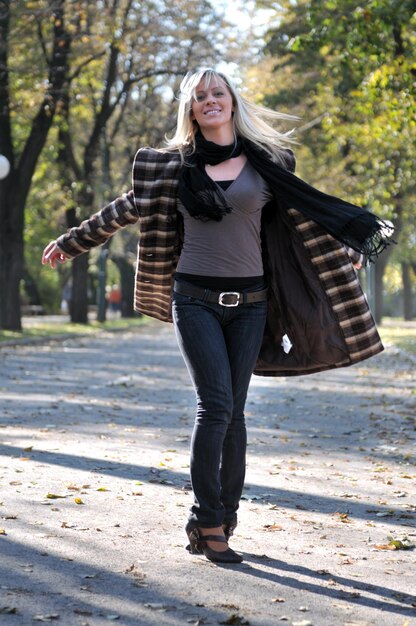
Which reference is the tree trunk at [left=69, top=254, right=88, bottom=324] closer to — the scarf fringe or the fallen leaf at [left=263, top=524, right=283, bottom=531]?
the fallen leaf at [left=263, top=524, right=283, bottom=531]

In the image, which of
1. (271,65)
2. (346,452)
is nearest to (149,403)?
(346,452)

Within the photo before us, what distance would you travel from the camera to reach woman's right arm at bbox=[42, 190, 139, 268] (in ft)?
18.6

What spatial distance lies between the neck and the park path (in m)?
1.78

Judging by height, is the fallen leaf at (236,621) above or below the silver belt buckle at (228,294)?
below

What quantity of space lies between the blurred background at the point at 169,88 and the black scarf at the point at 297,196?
32.7ft

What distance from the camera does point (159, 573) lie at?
4.96m

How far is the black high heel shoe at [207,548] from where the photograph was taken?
5.23 metres

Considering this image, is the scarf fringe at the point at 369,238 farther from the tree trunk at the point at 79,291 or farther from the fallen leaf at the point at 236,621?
the tree trunk at the point at 79,291

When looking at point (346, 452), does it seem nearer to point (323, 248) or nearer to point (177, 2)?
point (323, 248)

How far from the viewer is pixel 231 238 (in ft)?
17.6

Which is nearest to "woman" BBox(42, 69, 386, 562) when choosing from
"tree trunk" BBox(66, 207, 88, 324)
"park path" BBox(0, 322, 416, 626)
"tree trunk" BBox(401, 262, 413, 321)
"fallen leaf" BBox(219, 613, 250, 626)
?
"park path" BBox(0, 322, 416, 626)

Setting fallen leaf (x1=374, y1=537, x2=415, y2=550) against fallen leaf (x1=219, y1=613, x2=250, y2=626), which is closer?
fallen leaf (x1=219, y1=613, x2=250, y2=626)

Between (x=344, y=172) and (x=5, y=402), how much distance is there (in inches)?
947

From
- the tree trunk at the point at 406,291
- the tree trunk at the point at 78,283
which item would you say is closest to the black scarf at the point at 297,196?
the tree trunk at the point at 78,283
